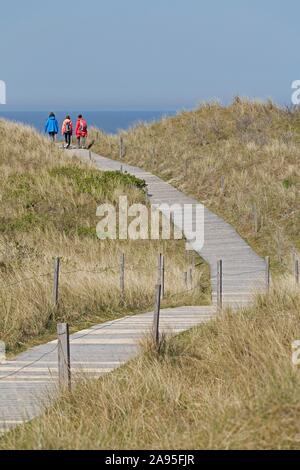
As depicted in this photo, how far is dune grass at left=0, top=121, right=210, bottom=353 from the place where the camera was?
16688mm

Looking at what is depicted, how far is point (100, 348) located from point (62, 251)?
12930mm

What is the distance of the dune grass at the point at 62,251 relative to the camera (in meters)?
16.7

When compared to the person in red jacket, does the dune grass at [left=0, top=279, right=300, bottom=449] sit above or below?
below

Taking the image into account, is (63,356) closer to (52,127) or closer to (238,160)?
(238,160)

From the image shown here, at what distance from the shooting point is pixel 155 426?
325 inches

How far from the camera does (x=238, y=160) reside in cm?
3716

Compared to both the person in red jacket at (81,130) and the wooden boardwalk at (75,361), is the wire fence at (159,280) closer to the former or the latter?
the wooden boardwalk at (75,361)

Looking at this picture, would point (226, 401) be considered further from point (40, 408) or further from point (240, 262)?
point (240, 262)

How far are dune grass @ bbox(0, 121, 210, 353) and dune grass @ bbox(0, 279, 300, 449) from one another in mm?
4194

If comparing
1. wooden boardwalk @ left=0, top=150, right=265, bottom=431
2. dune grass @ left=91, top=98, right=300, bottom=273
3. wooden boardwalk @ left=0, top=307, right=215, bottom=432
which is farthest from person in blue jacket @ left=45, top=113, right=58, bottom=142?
wooden boardwalk @ left=0, top=307, right=215, bottom=432

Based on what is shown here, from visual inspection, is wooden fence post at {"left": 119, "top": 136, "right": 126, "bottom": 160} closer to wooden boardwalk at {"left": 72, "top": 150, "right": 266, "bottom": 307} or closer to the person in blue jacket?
the person in blue jacket

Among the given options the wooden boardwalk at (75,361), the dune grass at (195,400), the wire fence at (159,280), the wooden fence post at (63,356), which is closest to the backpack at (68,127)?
the wire fence at (159,280)

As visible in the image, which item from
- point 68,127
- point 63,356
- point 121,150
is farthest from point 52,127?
point 63,356

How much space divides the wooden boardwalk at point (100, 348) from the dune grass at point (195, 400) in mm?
612
